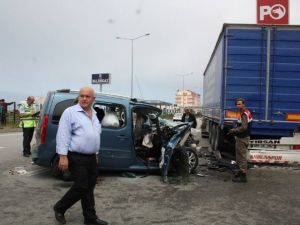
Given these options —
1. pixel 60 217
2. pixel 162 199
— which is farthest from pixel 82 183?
pixel 162 199

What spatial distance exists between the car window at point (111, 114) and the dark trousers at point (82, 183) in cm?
347

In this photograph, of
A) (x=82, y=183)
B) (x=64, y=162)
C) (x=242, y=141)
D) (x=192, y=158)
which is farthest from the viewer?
(x=192, y=158)

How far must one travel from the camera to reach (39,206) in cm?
669

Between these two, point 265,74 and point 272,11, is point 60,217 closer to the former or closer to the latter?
point 265,74

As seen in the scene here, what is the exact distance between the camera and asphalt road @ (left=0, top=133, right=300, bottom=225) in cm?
621

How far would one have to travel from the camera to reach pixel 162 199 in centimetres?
743

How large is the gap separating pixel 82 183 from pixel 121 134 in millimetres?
3634

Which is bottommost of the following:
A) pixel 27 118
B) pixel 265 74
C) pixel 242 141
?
pixel 242 141

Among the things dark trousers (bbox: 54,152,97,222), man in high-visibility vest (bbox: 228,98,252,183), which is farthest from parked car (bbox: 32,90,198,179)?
dark trousers (bbox: 54,152,97,222)

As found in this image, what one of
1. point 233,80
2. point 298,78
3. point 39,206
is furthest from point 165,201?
point 298,78

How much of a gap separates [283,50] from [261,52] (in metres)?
0.51

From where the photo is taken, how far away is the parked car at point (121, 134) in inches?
343

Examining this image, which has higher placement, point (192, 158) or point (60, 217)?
point (192, 158)

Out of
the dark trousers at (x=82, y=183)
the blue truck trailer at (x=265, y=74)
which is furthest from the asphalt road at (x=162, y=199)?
the blue truck trailer at (x=265, y=74)
